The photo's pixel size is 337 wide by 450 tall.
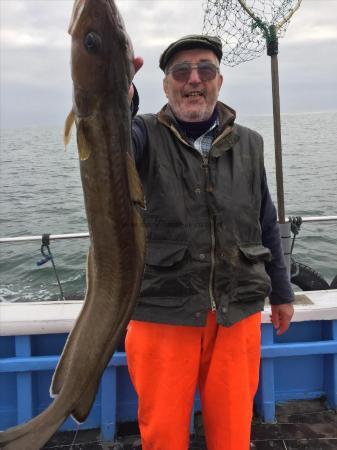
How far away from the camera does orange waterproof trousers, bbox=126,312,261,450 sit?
265cm

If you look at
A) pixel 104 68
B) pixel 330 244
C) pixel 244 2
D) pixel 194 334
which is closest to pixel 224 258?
pixel 194 334

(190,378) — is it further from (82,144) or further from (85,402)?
(82,144)

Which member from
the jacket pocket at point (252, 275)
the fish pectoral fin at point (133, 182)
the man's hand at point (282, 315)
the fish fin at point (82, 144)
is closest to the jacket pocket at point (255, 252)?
the jacket pocket at point (252, 275)

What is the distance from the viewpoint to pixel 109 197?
199 centimetres

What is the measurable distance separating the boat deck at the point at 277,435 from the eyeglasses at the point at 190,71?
105 inches

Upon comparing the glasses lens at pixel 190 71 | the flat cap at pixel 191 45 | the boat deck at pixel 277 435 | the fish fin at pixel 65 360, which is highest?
the flat cap at pixel 191 45

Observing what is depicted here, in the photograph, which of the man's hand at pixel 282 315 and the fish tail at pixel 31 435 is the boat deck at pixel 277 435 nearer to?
the man's hand at pixel 282 315

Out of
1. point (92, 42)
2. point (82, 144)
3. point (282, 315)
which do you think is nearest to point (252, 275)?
point (282, 315)

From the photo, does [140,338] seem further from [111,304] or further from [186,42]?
[186,42]

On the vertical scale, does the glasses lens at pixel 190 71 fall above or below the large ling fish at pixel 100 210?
above

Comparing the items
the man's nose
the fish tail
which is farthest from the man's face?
the fish tail

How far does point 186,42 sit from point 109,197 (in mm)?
1268

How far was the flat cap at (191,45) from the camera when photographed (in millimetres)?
2729

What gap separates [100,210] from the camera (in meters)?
2.01
